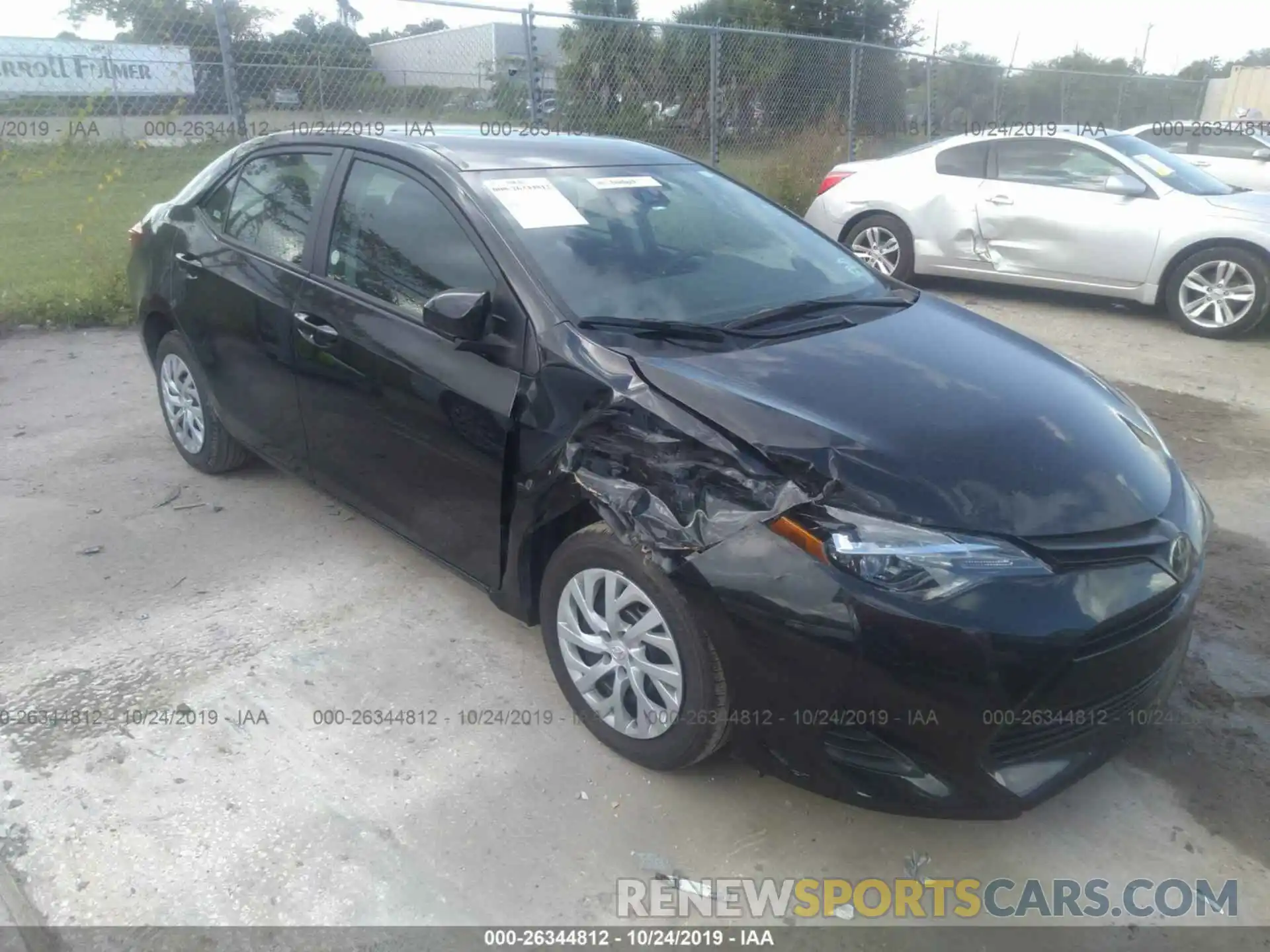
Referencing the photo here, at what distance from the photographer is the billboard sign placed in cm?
773

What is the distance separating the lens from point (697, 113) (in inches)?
426

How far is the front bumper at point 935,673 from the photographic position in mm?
2232

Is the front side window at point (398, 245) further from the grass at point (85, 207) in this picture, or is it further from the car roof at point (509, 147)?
the grass at point (85, 207)

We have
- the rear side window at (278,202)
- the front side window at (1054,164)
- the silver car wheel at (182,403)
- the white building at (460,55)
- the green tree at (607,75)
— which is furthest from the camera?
the green tree at (607,75)

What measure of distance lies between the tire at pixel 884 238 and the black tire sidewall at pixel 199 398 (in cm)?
606

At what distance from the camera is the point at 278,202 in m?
3.98

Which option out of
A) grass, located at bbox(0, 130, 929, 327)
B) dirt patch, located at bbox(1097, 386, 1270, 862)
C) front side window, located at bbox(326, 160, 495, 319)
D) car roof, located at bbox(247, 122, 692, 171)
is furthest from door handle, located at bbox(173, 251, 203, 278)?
dirt patch, located at bbox(1097, 386, 1270, 862)

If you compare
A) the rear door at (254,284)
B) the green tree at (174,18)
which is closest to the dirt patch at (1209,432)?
the rear door at (254,284)

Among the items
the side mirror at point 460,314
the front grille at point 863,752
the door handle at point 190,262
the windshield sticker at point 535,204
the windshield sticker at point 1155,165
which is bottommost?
the front grille at point 863,752

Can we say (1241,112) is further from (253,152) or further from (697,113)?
(253,152)

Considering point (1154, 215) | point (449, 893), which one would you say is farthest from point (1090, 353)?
point (449, 893)

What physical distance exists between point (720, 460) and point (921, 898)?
3.99 ft

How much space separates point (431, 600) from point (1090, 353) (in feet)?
18.0

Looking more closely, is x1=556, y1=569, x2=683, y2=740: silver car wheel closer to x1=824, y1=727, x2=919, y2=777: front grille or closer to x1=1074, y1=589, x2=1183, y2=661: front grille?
x1=824, y1=727, x2=919, y2=777: front grille
